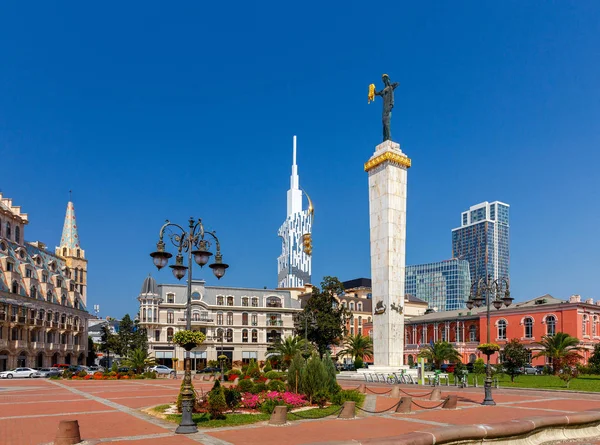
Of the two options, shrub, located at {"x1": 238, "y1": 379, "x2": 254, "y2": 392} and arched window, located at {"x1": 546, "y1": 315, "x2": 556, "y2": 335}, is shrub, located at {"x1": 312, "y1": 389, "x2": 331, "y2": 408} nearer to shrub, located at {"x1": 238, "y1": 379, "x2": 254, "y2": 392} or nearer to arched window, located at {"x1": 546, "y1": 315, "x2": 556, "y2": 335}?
shrub, located at {"x1": 238, "y1": 379, "x2": 254, "y2": 392}

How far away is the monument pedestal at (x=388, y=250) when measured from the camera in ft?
134

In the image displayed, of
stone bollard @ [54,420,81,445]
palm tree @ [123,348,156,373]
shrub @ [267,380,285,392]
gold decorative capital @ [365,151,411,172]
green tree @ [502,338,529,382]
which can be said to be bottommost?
palm tree @ [123,348,156,373]

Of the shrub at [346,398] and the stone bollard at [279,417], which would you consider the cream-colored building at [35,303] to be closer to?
the shrub at [346,398]

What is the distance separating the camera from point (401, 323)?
4119 cm

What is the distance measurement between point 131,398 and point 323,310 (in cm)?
3976

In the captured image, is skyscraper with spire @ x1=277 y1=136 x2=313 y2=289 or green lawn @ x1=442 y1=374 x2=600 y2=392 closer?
green lawn @ x1=442 y1=374 x2=600 y2=392

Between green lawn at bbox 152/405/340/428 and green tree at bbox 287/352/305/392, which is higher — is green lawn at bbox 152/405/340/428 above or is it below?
below

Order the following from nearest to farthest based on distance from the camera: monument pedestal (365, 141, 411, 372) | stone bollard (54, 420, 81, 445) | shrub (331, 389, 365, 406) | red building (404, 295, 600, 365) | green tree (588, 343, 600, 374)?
stone bollard (54, 420, 81, 445), shrub (331, 389, 365, 406), monument pedestal (365, 141, 411, 372), green tree (588, 343, 600, 374), red building (404, 295, 600, 365)

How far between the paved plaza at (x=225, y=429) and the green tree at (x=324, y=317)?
37.1 m

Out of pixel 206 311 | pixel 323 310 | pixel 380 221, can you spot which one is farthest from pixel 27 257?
pixel 380 221

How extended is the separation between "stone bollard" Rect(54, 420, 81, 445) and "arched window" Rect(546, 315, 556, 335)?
56.5m

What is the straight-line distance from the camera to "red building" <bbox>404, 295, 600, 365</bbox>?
5700cm

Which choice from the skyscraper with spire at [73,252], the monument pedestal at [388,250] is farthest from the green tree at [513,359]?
the skyscraper with spire at [73,252]

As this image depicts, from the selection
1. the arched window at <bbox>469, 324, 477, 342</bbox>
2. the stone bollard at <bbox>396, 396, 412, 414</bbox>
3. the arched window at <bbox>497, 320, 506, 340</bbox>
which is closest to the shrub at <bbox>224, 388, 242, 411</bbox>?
the stone bollard at <bbox>396, 396, 412, 414</bbox>
